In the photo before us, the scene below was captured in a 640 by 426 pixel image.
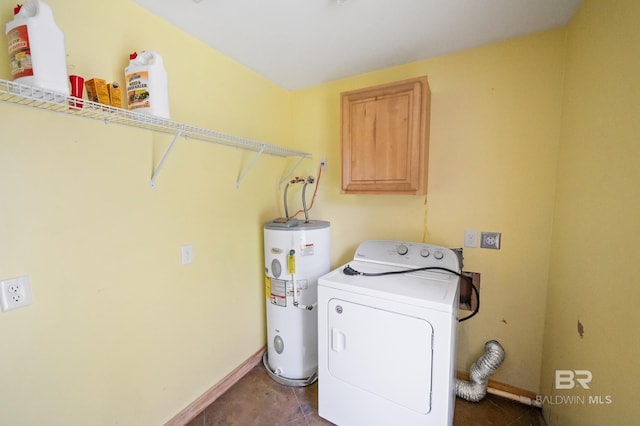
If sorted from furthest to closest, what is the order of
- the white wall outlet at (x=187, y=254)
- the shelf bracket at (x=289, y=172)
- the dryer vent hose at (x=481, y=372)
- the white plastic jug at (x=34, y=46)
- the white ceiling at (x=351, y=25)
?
the shelf bracket at (x=289, y=172), the dryer vent hose at (x=481, y=372), the white wall outlet at (x=187, y=254), the white ceiling at (x=351, y=25), the white plastic jug at (x=34, y=46)

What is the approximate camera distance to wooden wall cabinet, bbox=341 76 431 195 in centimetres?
159

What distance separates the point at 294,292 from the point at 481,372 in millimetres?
1395

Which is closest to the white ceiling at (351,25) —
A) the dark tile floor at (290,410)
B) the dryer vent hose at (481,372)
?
the dryer vent hose at (481,372)

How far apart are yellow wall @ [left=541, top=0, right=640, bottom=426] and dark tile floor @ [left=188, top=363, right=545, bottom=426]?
8.6 inches

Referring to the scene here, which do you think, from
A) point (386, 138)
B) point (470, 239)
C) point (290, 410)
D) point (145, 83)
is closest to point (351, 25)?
point (386, 138)

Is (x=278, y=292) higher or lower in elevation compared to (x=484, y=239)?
lower

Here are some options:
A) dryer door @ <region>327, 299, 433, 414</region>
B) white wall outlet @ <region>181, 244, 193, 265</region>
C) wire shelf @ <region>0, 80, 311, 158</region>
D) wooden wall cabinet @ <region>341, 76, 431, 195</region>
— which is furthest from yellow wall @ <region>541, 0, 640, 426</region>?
white wall outlet @ <region>181, 244, 193, 265</region>

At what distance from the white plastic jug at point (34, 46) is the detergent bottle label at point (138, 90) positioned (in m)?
0.30

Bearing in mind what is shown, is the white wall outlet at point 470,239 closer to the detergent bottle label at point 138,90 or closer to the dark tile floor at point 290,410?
the dark tile floor at point 290,410

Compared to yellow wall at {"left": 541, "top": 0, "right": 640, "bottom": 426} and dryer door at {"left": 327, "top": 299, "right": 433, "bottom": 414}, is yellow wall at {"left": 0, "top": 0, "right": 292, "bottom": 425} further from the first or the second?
yellow wall at {"left": 541, "top": 0, "right": 640, "bottom": 426}

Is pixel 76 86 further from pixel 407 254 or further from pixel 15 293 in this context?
pixel 407 254

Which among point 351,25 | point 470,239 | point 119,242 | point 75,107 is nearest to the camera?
point 75,107

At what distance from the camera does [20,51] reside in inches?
32.2

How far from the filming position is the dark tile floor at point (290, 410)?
1.57 meters
